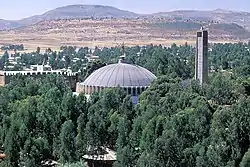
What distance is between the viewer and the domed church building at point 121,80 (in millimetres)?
47125

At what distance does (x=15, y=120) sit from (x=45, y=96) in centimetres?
603

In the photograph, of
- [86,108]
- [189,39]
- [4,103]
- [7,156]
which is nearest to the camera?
[7,156]

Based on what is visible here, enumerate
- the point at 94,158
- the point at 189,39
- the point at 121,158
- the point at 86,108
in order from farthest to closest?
the point at 189,39 < the point at 86,108 < the point at 94,158 < the point at 121,158

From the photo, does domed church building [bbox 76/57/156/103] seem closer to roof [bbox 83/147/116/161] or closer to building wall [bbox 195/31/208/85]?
building wall [bbox 195/31/208/85]

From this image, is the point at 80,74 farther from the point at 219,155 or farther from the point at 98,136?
the point at 219,155

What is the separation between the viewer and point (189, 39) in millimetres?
184875

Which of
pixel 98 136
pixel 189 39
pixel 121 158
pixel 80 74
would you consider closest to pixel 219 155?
pixel 121 158

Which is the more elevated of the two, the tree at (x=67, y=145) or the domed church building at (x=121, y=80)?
the domed church building at (x=121, y=80)

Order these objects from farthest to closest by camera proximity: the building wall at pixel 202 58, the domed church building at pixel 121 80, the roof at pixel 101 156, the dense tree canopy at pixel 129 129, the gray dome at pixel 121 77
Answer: the building wall at pixel 202 58 < the gray dome at pixel 121 77 < the domed church building at pixel 121 80 < the roof at pixel 101 156 < the dense tree canopy at pixel 129 129

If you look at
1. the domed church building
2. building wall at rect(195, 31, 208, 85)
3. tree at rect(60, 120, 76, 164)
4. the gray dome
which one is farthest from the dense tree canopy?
building wall at rect(195, 31, 208, 85)

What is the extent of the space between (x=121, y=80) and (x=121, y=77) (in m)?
0.45

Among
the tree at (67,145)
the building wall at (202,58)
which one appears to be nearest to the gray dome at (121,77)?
the building wall at (202,58)

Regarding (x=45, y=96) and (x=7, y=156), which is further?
(x=45, y=96)

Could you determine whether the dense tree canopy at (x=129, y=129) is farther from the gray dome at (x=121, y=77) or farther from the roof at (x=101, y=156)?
the gray dome at (x=121, y=77)
